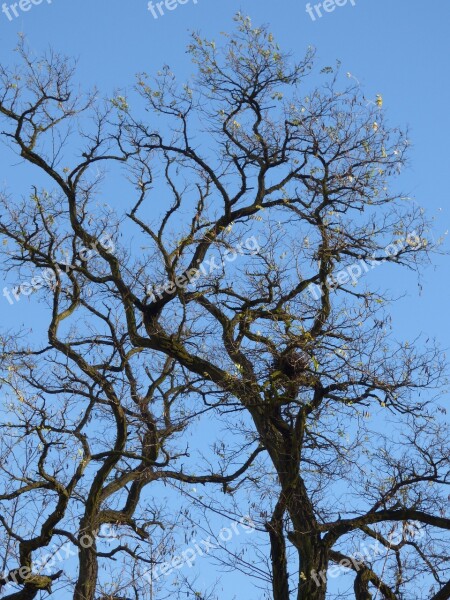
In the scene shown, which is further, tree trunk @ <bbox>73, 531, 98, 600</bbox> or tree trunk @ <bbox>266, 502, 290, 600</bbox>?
tree trunk @ <bbox>73, 531, 98, 600</bbox>

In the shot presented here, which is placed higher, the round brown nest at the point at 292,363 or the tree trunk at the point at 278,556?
the round brown nest at the point at 292,363

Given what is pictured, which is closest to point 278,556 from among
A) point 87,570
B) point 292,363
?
point 292,363

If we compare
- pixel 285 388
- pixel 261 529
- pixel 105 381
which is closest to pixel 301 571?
pixel 261 529

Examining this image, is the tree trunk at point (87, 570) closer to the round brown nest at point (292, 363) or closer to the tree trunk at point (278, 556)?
the tree trunk at point (278, 556)

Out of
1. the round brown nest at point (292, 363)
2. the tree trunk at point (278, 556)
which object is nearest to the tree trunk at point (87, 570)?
the tree trunk at point (278, 556)

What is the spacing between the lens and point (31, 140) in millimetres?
15031

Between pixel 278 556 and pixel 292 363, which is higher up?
pixel 292 363

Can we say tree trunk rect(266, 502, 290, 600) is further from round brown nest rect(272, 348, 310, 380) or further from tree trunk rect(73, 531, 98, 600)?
tree trunk rect(73, 531, 98, 600)

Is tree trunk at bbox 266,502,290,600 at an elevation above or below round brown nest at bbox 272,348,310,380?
below

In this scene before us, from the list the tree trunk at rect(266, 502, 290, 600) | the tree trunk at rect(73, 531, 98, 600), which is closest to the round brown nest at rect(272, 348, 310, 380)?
the tree trunk at rect(266, 502, 290, 600)

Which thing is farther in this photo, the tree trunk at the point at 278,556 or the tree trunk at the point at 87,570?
the tree trunk at the point at 87,570

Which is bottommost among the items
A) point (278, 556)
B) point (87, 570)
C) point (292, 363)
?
point (278, 556)

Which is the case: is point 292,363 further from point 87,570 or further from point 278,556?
point 87,570

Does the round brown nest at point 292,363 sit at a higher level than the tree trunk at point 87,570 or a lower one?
higher
